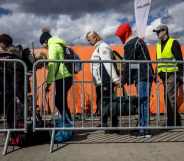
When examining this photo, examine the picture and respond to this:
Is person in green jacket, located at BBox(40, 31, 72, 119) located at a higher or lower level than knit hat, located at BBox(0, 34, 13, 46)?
lower

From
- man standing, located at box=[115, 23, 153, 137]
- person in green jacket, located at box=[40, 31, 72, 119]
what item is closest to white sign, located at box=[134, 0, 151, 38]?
man standing, located at box=[115, 23, 153, 137]

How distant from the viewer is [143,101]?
826cm

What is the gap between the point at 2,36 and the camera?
8.28 m

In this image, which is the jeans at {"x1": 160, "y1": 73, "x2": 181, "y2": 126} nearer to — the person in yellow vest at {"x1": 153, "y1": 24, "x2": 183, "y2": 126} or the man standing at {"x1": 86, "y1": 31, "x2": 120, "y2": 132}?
the person in yellow vest at {"x1": 153, "y1": 24, "x2": 183, "y2": 126}

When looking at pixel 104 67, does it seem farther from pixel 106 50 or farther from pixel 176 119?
pixel 176 119

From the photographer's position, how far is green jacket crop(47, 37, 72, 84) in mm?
8008

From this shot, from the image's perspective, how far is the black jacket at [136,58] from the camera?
816cm

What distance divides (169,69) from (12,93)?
2.68 metres

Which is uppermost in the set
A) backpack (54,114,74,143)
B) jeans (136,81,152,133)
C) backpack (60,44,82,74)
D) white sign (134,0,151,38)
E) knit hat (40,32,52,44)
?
white sign (134,0,151,38)

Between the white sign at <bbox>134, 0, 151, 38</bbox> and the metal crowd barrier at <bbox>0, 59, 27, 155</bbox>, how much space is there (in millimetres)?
2579

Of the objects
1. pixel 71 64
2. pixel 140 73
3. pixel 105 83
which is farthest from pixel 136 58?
pixel 71 64

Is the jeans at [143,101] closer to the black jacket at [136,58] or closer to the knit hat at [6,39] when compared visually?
the black jacket at [136,58]

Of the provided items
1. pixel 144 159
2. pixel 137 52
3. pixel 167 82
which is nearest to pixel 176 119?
pixel 167 82

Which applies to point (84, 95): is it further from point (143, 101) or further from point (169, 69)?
point (169, 69)
